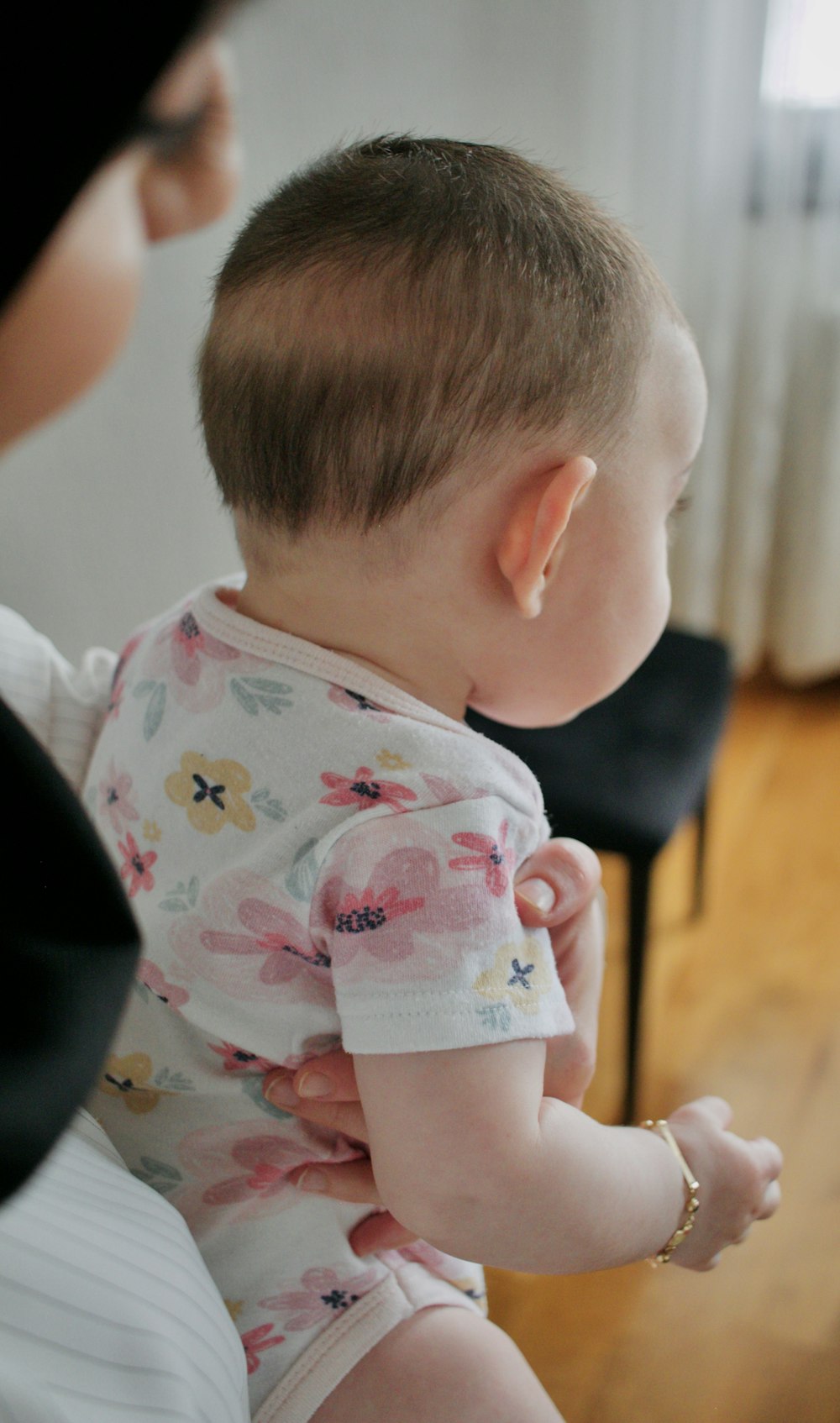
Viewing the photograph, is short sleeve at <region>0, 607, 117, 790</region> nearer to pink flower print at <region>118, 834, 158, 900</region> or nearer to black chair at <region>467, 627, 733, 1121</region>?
pink flower print at <region>118, 834, 158, 900</region>

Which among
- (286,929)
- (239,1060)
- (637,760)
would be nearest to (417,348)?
(286,929)

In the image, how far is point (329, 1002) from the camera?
68 cm

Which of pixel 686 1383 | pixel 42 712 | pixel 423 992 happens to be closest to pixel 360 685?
pixel 423 992

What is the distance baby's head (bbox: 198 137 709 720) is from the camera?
624 millimetres

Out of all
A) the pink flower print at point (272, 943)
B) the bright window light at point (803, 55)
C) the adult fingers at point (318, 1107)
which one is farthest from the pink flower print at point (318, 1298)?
the bright window light at point (803, 55)

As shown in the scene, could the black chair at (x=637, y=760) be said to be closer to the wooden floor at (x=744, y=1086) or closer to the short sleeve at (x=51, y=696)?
the wooden floor at (x=744, y=1086)

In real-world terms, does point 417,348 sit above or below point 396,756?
above

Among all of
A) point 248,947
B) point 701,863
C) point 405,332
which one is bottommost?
point 701,863

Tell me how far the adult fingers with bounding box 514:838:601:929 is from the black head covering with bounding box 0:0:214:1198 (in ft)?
0.82

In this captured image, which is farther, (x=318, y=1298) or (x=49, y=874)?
(x=318, y=1298)

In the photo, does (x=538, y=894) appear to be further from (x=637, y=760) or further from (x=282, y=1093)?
(x=637, y=760)

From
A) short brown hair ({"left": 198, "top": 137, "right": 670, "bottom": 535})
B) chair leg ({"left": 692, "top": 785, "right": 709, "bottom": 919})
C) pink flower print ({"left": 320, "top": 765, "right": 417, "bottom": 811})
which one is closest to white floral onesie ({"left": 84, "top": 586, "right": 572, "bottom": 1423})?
pink flower print ({"left": 320, "top": 765, "right": 417, "bottom": 811})

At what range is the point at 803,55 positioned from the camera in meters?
2.12

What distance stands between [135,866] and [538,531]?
1.03 feet
